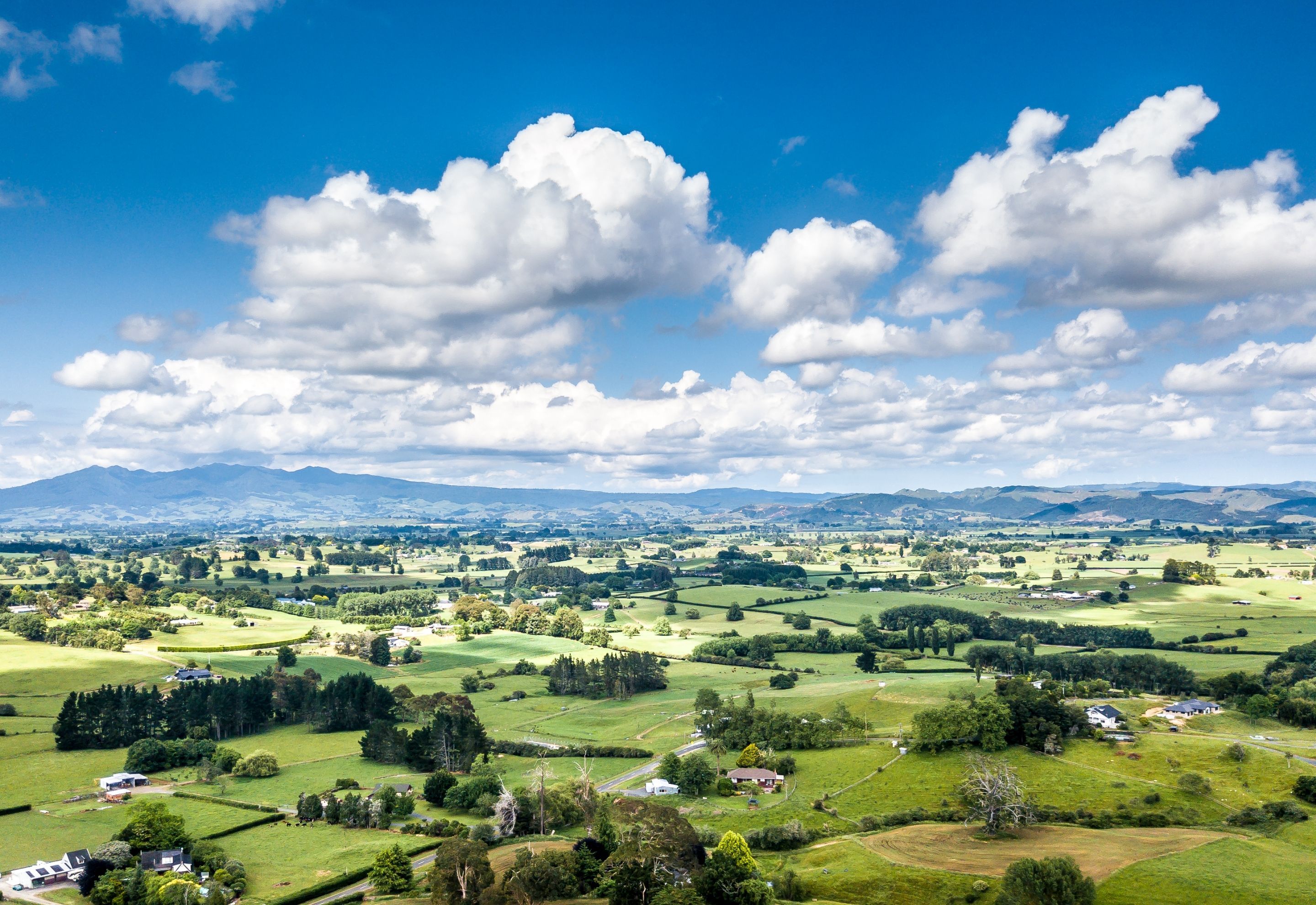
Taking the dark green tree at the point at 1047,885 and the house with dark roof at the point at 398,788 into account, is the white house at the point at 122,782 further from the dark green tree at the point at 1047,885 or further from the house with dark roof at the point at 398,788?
the dark green tree at the point at 1047,885

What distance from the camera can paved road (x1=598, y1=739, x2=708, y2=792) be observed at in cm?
8706

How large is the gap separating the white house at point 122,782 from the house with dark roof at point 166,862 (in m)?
27.6

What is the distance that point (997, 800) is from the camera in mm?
72375

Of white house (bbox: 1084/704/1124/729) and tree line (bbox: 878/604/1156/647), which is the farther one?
tree line (bbox: 878/604/1156/647)

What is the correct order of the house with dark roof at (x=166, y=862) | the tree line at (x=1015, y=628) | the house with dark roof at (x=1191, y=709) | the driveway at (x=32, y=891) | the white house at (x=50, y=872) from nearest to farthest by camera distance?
1. the driveway at (x=32, y=891)
2. the white house at (x=50, y=872)
3. the house with dark roof at (x=166, y=862)
4. the house with dark roof at (x=1191, y=709)
5. the tree line at (x=1015, y=628)

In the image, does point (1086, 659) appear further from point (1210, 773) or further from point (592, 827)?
point (592, 827)

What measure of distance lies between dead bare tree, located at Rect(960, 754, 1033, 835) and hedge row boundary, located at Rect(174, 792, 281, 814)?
207 ft

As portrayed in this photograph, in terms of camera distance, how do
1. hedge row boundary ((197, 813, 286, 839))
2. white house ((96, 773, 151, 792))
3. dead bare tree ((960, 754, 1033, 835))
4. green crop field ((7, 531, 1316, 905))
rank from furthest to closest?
white house ((96, 773, 151, 792)) → hedge row boundary ((197, 813, 286, 839)) → dead bare tree ((960, 754, 1033, 835)) → green crop field ((7, 531, 1316, 905))

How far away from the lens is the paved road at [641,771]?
87062 mm

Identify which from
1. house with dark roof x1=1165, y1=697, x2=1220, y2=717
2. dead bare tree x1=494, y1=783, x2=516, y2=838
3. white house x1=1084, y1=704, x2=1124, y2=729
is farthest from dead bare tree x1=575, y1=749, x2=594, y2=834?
house with dark roof x1=1165, y1=697, x2=1220, y2=717

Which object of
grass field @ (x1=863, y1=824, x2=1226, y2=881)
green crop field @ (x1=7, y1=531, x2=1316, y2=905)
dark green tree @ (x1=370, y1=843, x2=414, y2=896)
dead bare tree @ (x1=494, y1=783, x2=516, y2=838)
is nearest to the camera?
dark green tree @ (x1=370, y1=843, x2=414, y2=896)

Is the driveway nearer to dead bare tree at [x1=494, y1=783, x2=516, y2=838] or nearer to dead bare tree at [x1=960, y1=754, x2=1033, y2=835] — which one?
dead bare tree at [x1=494, y1=783, x2=516, y2=838]

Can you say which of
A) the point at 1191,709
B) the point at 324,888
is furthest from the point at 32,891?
the point at 1191,709

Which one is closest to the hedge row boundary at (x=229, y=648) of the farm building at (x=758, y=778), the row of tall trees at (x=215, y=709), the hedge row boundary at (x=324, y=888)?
the row of tall trees at (x=215, y=709)
